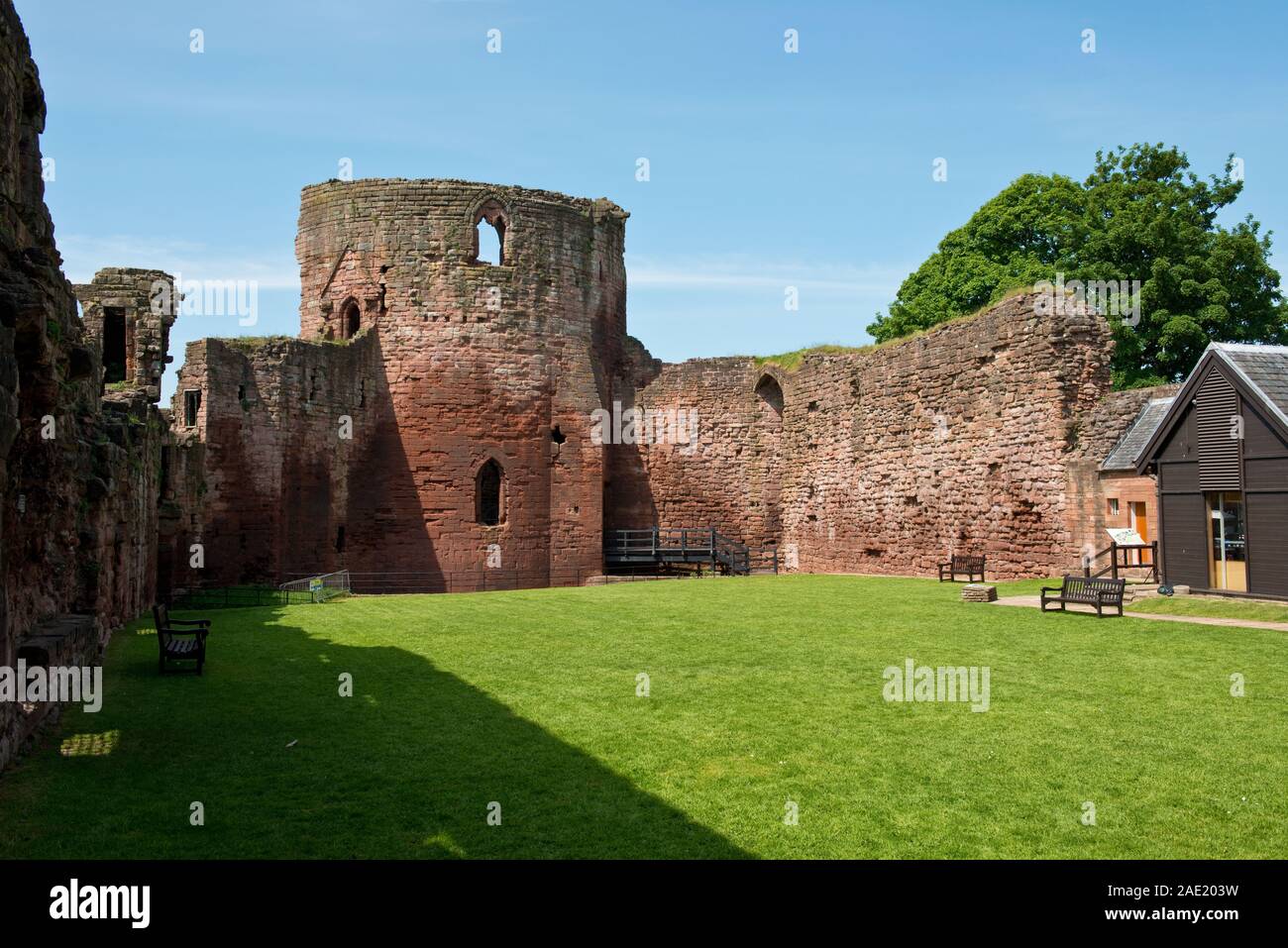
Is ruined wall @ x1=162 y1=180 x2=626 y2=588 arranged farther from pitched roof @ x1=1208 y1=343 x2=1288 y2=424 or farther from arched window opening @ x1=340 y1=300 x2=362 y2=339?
pitched roof @ x1=1208 y1=343 x2=1288 y2=424

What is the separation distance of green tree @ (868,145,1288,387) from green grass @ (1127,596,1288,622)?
17.5 m

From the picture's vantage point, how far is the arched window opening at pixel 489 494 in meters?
28.2

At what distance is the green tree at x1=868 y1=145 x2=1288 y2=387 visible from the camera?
32.7 m

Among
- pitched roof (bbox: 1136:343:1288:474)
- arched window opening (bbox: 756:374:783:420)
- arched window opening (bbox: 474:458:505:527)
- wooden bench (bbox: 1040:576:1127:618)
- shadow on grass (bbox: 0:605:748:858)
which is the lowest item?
shadow on grass (bbox: 0:605:748:858)

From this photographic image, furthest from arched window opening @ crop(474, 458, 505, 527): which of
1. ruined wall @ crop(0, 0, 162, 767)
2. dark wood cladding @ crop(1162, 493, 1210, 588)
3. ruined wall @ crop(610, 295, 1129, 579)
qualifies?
dark wood cladding @ crop(1162, 493, 1210, 588)

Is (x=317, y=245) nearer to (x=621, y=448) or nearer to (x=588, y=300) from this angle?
(x=588, y=300)

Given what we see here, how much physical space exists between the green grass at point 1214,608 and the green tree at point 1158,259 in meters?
17.5

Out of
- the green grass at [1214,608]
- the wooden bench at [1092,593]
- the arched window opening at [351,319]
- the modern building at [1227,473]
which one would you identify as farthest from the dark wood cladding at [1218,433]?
the arched window opening at [351,319]

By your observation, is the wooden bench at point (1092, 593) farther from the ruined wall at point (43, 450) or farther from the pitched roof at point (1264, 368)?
the ruined wall at point (43, 450)

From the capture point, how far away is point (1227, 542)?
16406 millimetres

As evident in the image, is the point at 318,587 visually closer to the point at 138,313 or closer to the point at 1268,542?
the point at 138,313

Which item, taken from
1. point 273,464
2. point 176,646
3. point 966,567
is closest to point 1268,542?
point 966,567
